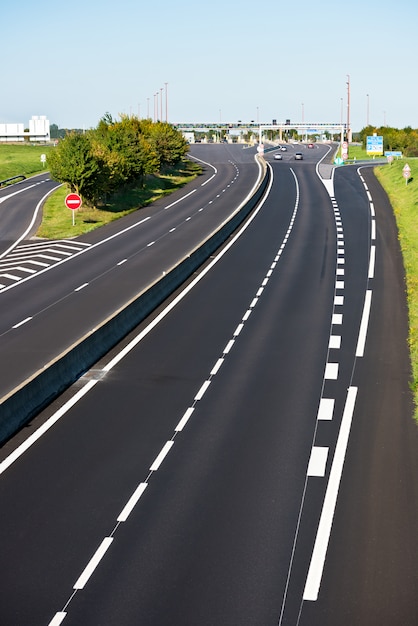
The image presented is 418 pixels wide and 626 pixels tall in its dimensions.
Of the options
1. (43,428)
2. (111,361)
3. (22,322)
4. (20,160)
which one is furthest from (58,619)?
(20,160)

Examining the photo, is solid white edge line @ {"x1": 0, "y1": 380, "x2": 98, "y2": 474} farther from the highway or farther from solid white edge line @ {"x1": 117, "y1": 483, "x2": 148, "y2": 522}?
solid white edge line @ {"x1": 117, "y1": 483, "x2": 148, "y2": 522}

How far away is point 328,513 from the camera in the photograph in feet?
50.8

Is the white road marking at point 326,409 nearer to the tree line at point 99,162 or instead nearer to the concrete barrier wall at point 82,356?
the concrete barrier wall at point 82,356

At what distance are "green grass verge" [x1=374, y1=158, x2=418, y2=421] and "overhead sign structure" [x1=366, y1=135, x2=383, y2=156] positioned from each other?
3791cm

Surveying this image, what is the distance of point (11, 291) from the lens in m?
37.9

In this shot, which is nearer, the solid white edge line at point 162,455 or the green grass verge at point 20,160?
the solid white edge line at point 162,455

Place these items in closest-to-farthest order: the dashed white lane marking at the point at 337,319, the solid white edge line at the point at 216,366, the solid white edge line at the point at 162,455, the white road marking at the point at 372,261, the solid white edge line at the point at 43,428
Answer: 1. the solid white edge line at the point at 162,455
2. the solid white edge line at the point at 43,428
3. the solid white edge line at the point at 216,366
4. the dashed white lane marking at the point at 337,319
5. the white road marking at the point at 372,261

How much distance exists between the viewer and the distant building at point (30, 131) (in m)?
189

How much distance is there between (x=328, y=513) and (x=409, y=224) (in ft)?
140

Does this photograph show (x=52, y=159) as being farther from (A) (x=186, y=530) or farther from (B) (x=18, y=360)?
(A) (x=186, y=530)

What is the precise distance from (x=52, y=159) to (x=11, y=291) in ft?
93.4

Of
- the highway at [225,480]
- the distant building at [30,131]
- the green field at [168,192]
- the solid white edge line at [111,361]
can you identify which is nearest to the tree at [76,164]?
the green field at [168,192]

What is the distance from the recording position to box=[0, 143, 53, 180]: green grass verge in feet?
350

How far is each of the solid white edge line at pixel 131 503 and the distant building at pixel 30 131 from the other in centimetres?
17568
